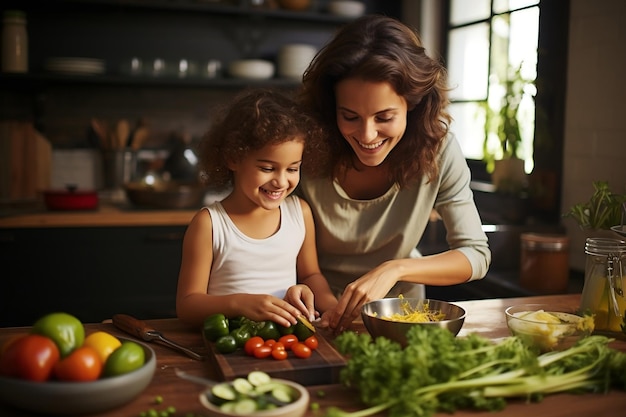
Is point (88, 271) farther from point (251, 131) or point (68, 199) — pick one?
point (251, 131)

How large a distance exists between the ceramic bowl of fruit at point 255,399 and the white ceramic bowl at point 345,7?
3404mm

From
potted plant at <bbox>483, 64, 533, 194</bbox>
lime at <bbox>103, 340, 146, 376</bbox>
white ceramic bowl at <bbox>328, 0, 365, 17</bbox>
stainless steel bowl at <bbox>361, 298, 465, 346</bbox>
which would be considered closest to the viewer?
lime at <bbox>103, 340, 146, 376</bbox>

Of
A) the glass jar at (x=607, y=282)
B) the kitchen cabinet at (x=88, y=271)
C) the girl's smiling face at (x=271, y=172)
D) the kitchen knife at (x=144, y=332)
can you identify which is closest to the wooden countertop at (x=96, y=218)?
the kitchen cabinet at (x=88, y=271)

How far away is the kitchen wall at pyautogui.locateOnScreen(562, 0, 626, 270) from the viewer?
2.71 m

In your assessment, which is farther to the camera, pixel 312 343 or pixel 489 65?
pixel 489 65

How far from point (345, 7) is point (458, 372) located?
11.2ft

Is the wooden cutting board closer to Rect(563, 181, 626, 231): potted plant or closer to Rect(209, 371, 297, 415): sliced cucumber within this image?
Rect(209, 371, 297, 415): sliced cucumber

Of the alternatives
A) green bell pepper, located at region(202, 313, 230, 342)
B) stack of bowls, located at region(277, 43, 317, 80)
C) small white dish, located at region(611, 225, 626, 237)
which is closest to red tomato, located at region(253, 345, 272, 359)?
green bell pepper, located at region(202, 313, 230, 342)

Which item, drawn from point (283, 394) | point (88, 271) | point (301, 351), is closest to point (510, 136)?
point (88, 271)

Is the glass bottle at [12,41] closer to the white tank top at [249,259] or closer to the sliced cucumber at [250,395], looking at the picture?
the white tank top at [249,259]

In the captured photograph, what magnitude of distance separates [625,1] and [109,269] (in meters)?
2.50

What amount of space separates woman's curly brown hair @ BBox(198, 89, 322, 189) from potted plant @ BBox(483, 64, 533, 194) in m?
1.59

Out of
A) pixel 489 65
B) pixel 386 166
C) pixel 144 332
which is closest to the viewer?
pixel 144 332

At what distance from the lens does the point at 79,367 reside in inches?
44.3
